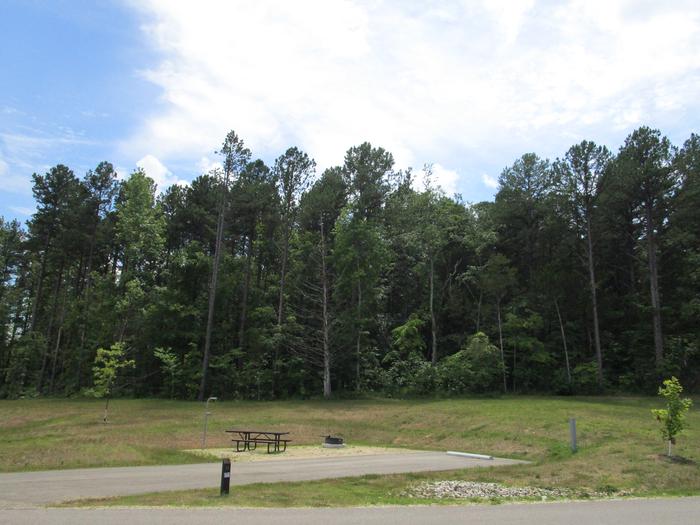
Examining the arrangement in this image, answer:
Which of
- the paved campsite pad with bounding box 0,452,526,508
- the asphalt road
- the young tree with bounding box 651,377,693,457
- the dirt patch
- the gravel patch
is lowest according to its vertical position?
the dirt patch

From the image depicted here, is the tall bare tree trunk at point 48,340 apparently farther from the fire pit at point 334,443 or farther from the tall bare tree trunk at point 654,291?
the tall bare tree trunk at point 654,291

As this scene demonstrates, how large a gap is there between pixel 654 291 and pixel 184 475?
36.4 m

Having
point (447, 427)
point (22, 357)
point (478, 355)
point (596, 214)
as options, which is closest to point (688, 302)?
point (596, 214)

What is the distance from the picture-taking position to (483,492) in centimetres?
1075

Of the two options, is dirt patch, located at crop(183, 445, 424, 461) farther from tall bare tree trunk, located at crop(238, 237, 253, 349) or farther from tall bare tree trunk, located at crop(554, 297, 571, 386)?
tall bare tree trunk, located at crop(554, 297, 571, 386)

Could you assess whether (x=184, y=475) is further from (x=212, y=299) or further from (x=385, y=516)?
(x=212, y=299)

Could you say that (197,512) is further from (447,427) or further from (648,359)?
(648,359)

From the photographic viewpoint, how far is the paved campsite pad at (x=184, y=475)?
9.98 m

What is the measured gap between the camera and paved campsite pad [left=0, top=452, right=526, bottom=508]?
32.8ft

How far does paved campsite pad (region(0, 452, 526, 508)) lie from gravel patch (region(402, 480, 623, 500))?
7.11 ft

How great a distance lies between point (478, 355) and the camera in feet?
130

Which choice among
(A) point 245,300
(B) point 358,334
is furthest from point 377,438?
(A) point 245,300

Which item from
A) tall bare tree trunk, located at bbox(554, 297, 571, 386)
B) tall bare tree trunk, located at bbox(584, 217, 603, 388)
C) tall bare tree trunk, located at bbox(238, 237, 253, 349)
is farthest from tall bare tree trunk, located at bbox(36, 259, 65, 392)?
tall bare tree trunk, located at bbox(584, 217, 603, 388)

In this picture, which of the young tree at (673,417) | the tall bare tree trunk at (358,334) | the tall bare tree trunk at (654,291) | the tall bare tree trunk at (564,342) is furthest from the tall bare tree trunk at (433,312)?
the young tree at (673,417)
